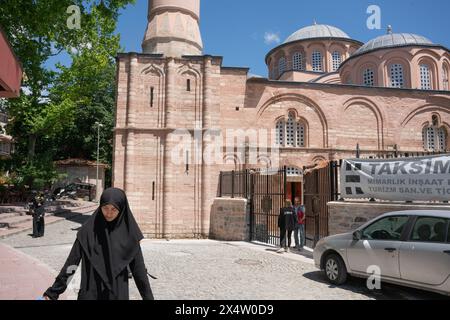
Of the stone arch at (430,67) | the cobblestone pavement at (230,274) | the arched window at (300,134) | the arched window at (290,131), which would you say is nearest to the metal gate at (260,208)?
the cobblestone pavement at (230,274)

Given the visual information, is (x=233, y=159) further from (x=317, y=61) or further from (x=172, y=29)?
(x=317, y=61)

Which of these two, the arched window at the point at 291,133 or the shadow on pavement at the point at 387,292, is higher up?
the arched window at the point at 291,133

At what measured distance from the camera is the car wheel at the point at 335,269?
290 inches

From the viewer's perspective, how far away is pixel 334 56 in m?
35.1

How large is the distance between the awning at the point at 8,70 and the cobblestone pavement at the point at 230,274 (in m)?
3.99

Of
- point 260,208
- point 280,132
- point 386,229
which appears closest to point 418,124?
point 280,132

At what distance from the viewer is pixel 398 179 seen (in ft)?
30.0

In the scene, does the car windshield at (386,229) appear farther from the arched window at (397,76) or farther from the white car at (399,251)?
the arched window at (397,76)

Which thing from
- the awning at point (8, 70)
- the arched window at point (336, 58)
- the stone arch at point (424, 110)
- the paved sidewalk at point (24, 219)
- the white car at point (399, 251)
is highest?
the arched window at point (336, 58)

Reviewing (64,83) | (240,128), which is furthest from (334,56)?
(64,83)

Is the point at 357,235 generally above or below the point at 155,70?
below

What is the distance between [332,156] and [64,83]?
61.5 feet

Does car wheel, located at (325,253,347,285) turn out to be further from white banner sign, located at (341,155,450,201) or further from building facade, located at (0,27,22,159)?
building facade, located at (0,27,22,159)

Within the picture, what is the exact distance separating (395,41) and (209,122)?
62.9 feet
